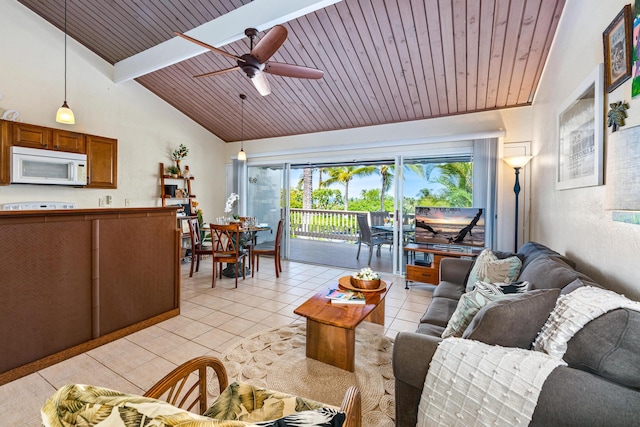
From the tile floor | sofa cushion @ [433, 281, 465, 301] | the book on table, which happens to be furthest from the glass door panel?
sofa cushion @ [433, 281, 465, 301]

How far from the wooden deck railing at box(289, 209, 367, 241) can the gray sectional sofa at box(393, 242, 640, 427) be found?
6350 millimetres

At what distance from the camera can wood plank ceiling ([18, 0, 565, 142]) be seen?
9.13 feet

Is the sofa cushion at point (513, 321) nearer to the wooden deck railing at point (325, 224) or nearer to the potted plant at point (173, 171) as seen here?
the potted plant at point (173, 171)

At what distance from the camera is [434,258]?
12.4 ft

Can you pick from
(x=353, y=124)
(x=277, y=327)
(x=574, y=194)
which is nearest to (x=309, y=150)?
(x=353, y=124)

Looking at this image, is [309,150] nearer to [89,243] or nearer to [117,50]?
[117,50]

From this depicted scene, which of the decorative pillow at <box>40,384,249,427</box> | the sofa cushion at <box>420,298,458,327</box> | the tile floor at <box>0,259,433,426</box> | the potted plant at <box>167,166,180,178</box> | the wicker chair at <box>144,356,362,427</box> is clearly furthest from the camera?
the potted plant at <box>167,166,180,178</box>

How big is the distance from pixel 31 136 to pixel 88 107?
3.15 feet

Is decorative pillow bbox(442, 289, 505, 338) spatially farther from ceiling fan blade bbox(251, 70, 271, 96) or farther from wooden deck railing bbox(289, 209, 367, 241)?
wooden deck railing bbox(289, 209, 367, 241)

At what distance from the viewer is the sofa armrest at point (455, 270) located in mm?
2871

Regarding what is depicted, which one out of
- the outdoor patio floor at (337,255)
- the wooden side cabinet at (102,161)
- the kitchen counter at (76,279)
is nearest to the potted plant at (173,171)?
the wooden side cabinet at (102,161)

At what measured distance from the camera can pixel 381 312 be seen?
2705 mm

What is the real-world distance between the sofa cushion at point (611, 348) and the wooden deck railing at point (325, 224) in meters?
6.82

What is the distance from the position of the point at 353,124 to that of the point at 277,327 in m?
3.59
